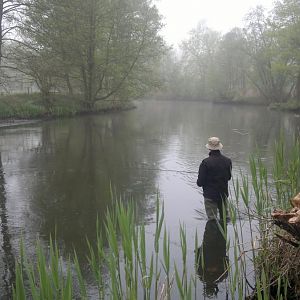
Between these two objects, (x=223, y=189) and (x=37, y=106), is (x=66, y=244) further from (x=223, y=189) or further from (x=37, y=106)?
(x=37, y=106)

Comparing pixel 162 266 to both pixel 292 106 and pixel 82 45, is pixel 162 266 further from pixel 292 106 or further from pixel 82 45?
pixel 292 106

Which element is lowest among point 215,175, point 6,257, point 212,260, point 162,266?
point 212,260

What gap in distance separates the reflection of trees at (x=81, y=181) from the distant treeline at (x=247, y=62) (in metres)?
23.3

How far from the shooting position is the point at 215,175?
762 centimetres

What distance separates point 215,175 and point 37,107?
24992mm

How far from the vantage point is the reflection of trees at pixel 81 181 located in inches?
319

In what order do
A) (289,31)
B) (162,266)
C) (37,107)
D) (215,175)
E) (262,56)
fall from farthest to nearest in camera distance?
1. (262,56)
2. (289,31)
3. (37,107)
4. (215,175)
5. (162,266)

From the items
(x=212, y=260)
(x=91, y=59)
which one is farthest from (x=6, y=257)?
(x=91, y=59)

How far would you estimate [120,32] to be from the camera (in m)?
34.9

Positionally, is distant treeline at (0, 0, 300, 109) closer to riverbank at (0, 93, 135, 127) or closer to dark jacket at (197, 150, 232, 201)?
riverbank at (0, 93, 135, 127)

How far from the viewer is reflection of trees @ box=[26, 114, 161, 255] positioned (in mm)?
8102

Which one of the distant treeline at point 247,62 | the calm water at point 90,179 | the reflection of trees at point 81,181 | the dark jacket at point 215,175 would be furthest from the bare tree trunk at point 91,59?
the dark jacket at point 215,175

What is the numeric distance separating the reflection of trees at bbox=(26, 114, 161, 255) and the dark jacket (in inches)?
70.9

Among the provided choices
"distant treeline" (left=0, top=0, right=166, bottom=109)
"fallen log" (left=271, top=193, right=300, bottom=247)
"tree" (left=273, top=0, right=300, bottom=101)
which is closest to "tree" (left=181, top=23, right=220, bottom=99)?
"tree" (left=273, top=0, right=300, bottom=101)
